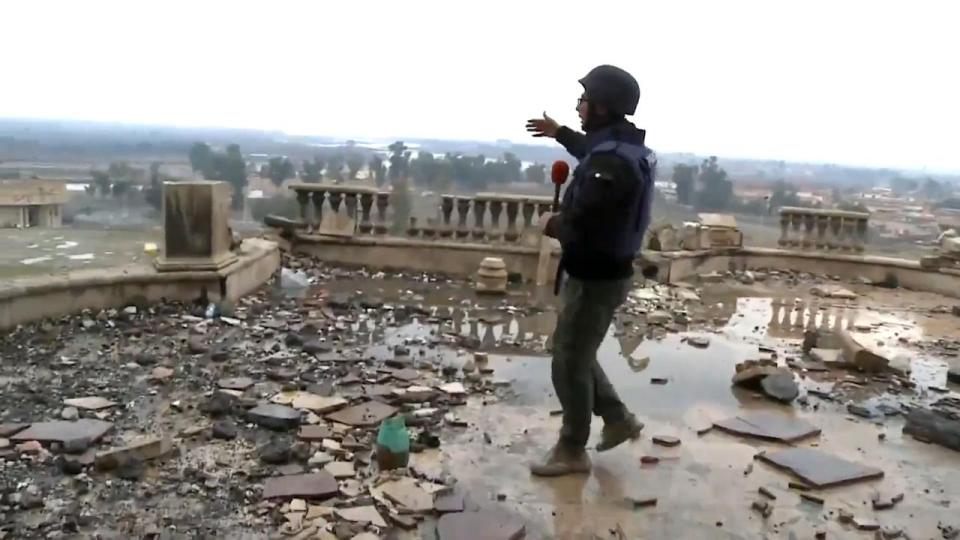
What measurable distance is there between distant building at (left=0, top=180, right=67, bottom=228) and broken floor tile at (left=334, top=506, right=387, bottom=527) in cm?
1240

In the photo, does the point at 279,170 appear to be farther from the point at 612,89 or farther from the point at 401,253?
the point at 612,89

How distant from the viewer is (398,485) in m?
3.78

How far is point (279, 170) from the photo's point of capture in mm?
14172

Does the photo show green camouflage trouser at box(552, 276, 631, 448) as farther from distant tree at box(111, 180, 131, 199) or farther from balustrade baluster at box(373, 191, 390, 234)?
distant tree at box(111, 180, 131, 199)

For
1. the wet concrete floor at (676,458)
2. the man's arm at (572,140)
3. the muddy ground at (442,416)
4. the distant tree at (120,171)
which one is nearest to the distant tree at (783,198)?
the muddy ground at (442,416)

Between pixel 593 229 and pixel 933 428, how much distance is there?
278 centimetres

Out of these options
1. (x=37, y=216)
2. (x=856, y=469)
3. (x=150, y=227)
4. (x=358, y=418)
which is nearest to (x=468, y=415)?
(x=358, y=418)

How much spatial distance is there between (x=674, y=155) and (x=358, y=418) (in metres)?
18.7

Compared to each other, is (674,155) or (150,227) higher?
(674,155)

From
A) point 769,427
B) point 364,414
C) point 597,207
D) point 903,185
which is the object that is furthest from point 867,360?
point 903,185

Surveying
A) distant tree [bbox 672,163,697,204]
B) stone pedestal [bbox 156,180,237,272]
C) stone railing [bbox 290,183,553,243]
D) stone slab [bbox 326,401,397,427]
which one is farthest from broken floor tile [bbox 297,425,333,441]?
distant tree [bbox 672,163,697,204]

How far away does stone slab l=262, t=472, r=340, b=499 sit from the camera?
3.61 meters

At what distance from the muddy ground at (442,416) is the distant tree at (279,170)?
5227 mm

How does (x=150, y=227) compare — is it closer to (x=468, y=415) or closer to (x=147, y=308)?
(x=147, y=308)
